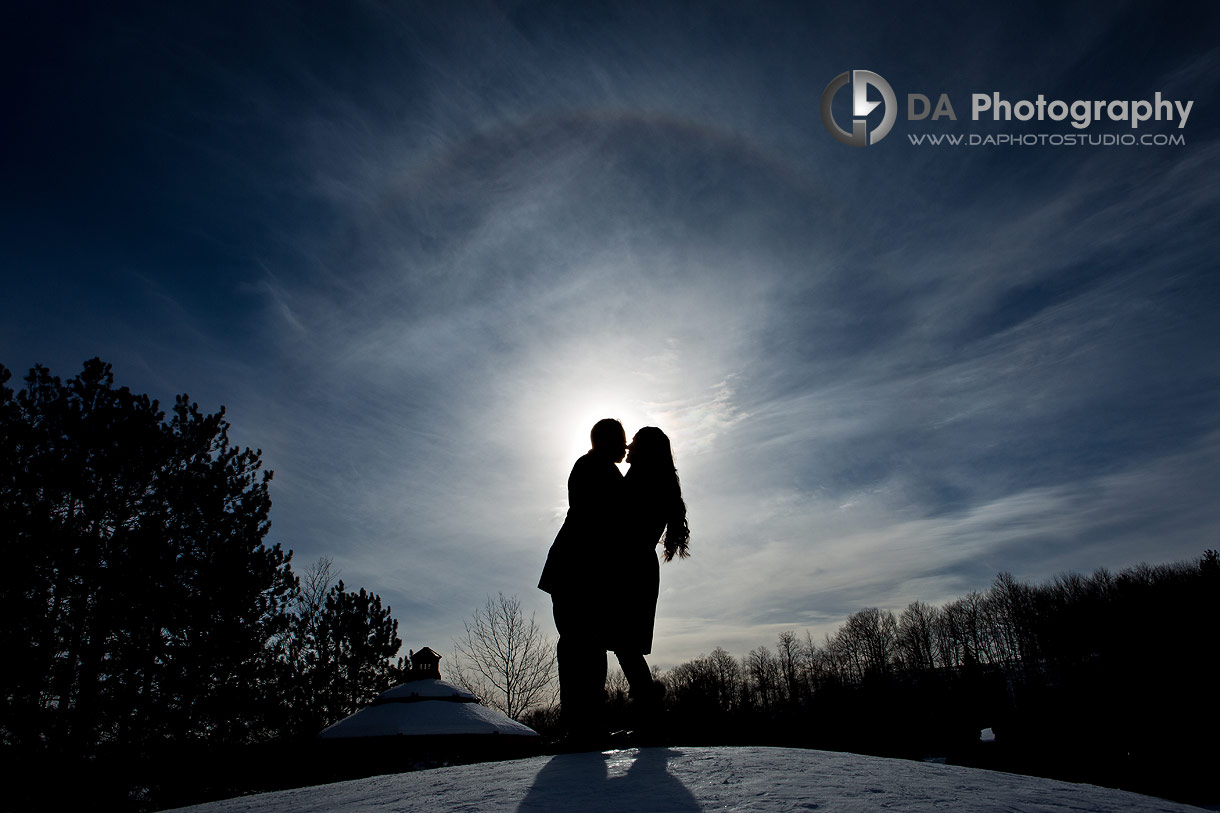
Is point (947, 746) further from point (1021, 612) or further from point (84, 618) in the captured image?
point (1021, 612)

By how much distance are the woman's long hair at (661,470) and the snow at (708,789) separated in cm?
140

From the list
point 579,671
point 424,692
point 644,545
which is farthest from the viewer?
point 424,692

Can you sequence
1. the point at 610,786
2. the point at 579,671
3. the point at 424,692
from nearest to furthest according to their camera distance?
the point at 610,786, the point at 579,671, the point at 424,692

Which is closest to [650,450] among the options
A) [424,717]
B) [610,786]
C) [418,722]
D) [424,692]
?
[610,786]

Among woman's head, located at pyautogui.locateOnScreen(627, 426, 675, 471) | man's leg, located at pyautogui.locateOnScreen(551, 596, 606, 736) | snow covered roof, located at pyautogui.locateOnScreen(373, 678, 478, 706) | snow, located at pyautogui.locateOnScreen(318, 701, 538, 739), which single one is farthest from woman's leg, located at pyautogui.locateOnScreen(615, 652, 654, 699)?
snow covered roof, located at pyautogui.locateOnScreen(373, 678, 478, 706)

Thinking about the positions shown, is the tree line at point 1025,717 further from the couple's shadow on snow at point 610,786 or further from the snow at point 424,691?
the snow at point 424,691

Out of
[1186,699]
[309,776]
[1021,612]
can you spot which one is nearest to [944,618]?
[1021,612]

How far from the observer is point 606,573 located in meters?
3.71

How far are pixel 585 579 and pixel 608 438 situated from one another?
87cm

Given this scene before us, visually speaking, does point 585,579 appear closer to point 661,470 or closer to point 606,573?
point 606,573

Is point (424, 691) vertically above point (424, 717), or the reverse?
point (424, 691)

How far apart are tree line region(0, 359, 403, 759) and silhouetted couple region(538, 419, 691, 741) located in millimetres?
14268

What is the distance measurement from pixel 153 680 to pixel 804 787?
1637 centimetres

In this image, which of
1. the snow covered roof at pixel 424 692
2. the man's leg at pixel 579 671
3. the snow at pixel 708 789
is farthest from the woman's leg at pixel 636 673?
the snow covered roof at pixel 424 692
